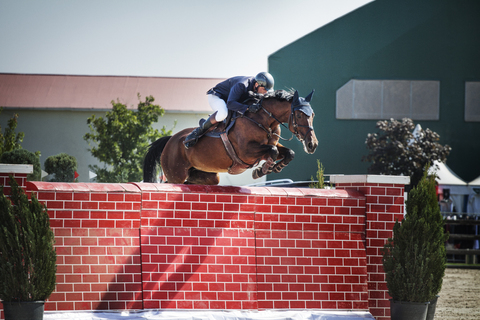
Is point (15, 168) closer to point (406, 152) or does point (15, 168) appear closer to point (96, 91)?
point (406, 152)

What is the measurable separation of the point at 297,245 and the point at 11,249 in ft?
8.20

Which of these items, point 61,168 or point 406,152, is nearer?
point 406,152

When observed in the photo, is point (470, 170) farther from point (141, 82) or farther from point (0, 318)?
point (0, 318)

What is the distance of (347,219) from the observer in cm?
512

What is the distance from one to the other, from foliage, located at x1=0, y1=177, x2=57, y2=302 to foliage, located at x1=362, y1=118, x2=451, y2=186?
1527 centimetres

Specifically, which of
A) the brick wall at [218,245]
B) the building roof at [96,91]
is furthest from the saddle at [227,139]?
the building roof at [96,91]

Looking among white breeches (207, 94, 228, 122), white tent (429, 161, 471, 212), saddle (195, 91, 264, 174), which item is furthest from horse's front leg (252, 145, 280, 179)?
white tent (429, 161, 471, 212)

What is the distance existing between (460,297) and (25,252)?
6.15m

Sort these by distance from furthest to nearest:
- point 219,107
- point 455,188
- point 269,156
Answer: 1. point 455,188
2. point 219,107
3. point 269,156

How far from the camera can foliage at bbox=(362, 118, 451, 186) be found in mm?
17781

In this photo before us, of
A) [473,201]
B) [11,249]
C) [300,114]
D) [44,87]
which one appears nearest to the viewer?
[11,249]

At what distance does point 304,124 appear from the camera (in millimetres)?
5984

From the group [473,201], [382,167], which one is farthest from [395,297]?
[382,167]

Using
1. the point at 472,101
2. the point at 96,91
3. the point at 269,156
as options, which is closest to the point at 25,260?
the point at 269,156
